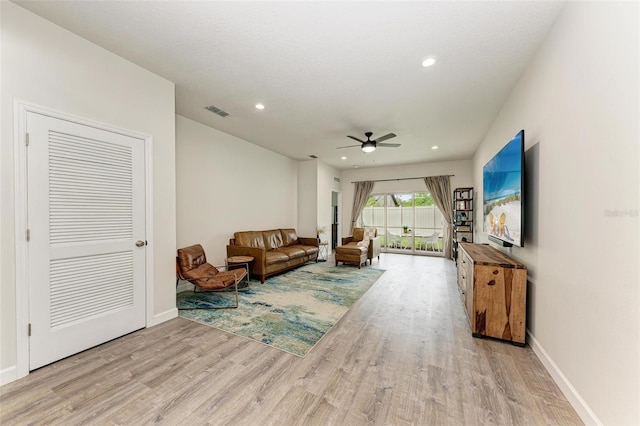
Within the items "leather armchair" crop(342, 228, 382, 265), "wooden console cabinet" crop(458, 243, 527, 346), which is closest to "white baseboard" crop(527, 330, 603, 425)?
"wooden console cabinet" crop(458, 243, 527, 346)

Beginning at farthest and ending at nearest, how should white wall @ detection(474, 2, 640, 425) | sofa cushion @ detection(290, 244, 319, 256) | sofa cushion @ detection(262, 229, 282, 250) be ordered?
1. sofa cushion @ detection(290, 244, 319, 256)
2. sofa cushion @ detection(262, 229, 282, 250)
3. white wall @ detection(474, 2, 640, 425)

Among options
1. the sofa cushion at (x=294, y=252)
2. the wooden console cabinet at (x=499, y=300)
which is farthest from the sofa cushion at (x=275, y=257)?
the wooden console cabinet at (x=499, y=300)

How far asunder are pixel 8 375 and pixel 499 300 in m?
4.28

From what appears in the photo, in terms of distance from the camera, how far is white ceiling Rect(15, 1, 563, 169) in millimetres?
1873

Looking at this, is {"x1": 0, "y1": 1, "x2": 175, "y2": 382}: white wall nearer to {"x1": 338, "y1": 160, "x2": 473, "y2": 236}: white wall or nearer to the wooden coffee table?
the wooden coffee table

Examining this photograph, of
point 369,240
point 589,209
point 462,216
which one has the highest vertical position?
point 589,209

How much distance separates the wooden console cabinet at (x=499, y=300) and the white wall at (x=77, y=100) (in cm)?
354

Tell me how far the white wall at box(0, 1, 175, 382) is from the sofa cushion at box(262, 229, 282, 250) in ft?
8.56

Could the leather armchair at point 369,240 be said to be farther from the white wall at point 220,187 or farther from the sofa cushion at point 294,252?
the white wall at point 220,187

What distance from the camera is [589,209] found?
152 centimetres

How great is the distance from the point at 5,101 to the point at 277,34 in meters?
2.21

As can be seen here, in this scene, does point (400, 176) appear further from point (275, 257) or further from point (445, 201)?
point (275, 257)

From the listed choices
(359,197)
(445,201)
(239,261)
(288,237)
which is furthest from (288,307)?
(445,201)

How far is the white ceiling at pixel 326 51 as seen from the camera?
187 centimetres
